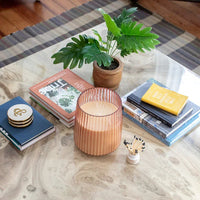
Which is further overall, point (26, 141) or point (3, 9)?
point (3, 9)

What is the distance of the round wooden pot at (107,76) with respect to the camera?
54.5 inches

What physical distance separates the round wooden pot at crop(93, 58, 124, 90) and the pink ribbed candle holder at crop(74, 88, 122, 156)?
0.18 meters

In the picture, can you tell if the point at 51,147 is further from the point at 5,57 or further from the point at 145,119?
the point at 5,57

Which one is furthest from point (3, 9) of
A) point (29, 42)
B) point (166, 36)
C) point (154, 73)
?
point (154, 73)

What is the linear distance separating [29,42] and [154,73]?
126 cm

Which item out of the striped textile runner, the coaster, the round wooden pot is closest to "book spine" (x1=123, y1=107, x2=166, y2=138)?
the round wooden pot

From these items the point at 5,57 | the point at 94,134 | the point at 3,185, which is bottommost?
the point at 5,57

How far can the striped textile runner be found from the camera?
8.20ft

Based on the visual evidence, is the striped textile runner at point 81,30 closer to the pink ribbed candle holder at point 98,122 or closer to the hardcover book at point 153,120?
the hardcover book at point 153,120

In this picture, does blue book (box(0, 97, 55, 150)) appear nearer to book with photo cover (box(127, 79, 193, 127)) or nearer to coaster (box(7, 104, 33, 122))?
coaster (box(7, 104, 33, 122))

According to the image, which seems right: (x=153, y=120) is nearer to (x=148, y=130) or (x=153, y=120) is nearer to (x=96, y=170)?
(x=148, y=130)

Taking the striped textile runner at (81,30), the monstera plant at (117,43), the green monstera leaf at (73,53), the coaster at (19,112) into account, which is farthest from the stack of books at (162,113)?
the striped textile runner at (81,30)

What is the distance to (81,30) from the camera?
2.68 m

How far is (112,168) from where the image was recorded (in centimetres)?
121
